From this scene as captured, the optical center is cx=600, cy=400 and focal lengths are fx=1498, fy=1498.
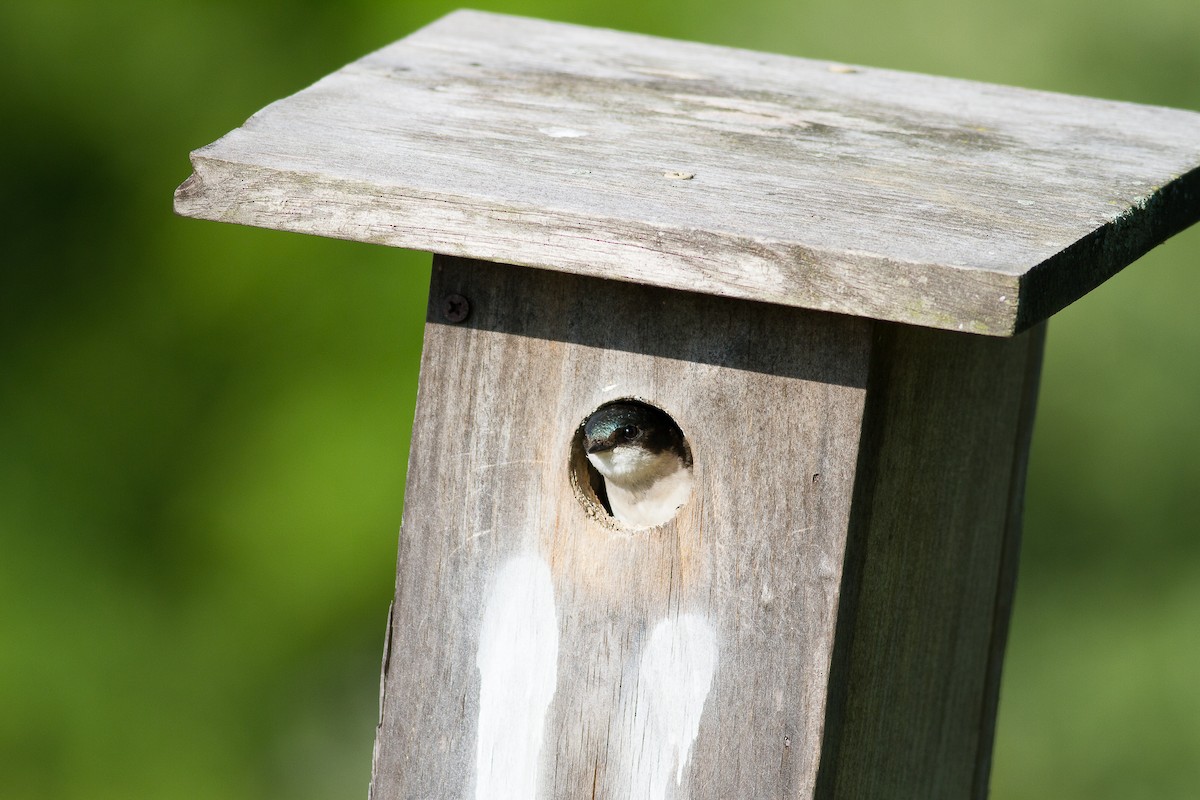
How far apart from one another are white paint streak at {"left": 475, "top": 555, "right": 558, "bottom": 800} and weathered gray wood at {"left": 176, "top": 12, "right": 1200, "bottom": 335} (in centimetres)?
39

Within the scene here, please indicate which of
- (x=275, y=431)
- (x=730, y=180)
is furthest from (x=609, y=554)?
(x=275, y=431)

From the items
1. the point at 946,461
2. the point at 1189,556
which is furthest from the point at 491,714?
the point at 1189,556

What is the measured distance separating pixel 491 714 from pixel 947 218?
0.69m

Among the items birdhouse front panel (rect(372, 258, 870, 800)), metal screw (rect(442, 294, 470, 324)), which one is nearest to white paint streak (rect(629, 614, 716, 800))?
birdhouse front panel (rect(372, 258, 870, 800))

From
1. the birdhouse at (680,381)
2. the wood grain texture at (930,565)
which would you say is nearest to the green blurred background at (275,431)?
the wood grain texture at (930,565)

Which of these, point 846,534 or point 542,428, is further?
point 542,428

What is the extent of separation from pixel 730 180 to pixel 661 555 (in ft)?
1.21

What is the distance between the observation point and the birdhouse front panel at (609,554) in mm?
1383

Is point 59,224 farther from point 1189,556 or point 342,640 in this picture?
point 1189,556

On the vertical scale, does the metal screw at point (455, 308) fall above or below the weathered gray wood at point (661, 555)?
above

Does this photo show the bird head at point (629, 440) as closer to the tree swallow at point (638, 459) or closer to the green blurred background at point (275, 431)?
the tree swallow at point (638, 459)

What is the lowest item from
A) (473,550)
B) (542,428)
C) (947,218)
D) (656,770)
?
(656,770)

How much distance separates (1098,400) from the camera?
3.60 meters

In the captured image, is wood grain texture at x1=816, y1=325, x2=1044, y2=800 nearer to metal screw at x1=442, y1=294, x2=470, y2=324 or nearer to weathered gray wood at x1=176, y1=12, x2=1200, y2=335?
weathered gray wood at x1=176, y1=12, x2=1200, y2=335
